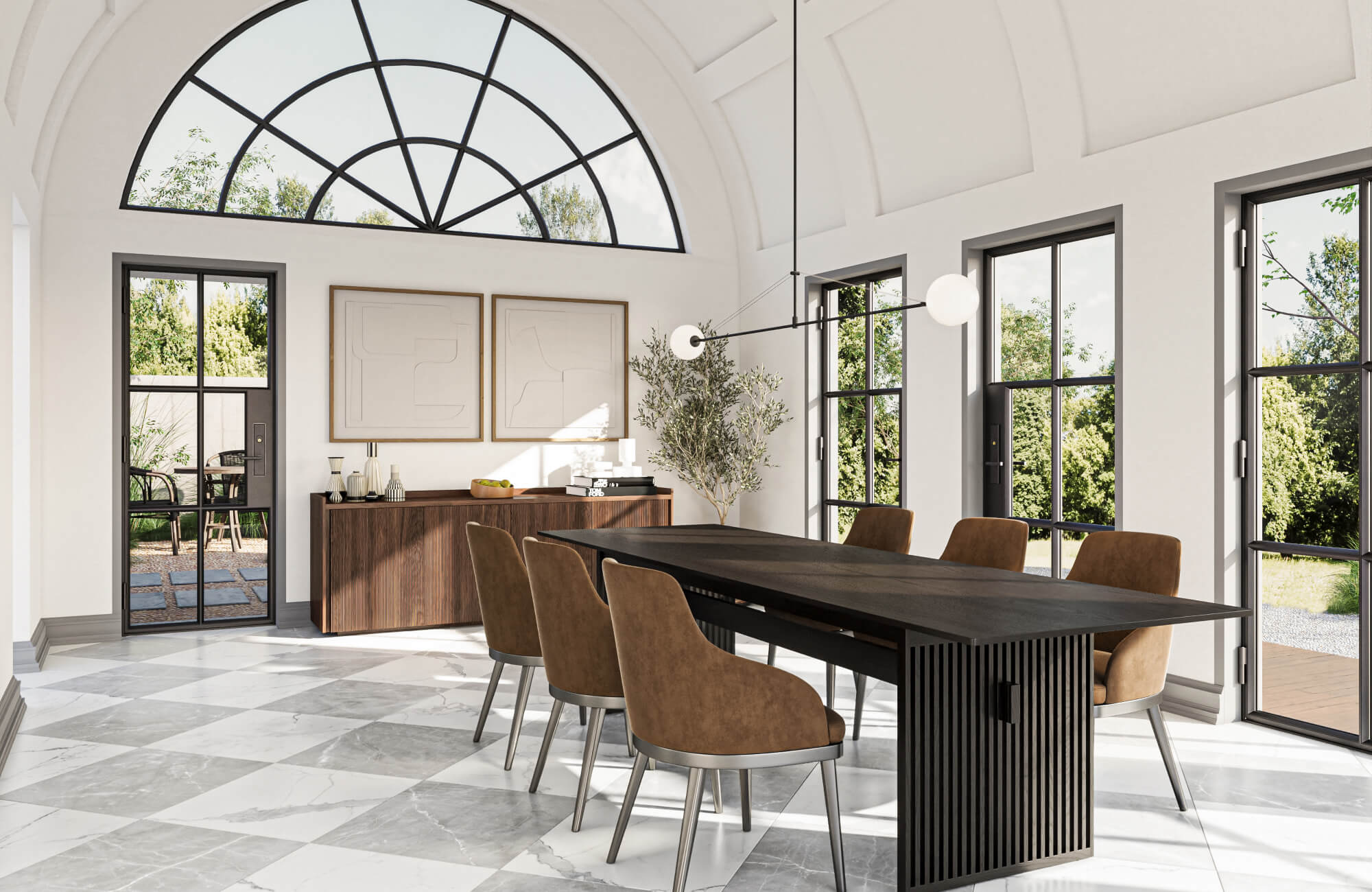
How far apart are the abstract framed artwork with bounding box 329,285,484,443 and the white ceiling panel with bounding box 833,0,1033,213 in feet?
10.1

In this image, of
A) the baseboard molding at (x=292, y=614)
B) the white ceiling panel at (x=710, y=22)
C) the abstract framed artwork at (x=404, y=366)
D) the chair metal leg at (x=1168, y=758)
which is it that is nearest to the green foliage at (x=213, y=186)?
the abstract framed artwork at (x=404, y=366)

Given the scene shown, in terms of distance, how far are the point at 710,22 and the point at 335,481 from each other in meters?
4.17

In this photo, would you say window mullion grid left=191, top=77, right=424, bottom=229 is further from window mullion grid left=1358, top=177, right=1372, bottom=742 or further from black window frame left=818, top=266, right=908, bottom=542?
window mullion grid left=1358, top=177, right=1372, bottom=742

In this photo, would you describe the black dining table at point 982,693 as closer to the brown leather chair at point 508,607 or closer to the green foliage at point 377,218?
the brown leather chair at point 508,607

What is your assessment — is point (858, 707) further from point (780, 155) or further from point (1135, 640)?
point (780, 155)

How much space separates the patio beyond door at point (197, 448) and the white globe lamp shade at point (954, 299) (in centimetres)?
492

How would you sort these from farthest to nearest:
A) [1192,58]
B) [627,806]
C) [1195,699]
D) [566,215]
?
[566,215] → [1195,699] → [1192,58] → [627,806]

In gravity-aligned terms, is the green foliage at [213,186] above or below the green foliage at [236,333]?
above

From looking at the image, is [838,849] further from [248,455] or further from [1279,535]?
[248,455]

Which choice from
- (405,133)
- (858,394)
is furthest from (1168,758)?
(405,133)

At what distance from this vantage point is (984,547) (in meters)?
4.63

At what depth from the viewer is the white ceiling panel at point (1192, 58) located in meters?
4.15

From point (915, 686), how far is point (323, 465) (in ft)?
17.4

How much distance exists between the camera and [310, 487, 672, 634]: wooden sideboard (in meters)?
6.54
